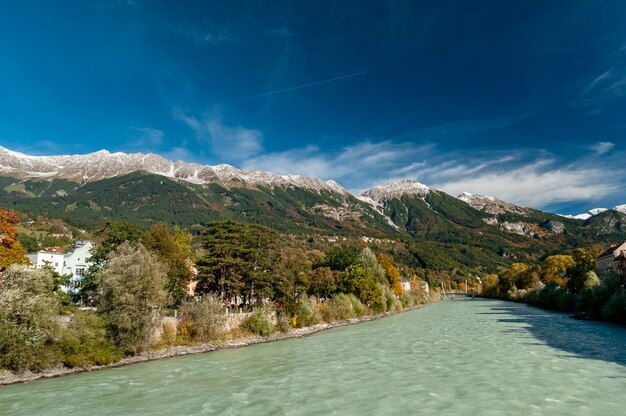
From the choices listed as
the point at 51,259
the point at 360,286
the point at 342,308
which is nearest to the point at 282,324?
the point at 342,308

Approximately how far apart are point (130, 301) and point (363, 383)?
70.3 ft

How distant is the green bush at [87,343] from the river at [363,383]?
1.96 metres

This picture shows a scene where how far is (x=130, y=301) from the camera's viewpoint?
109 feet

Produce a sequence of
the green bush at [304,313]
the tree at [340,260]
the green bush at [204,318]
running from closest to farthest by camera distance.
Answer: the green bush at [204,318] → the green bush at [304,313] → the tree at [340,260]

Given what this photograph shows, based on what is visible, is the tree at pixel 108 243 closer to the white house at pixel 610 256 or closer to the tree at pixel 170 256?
the tree at pixel 170 256

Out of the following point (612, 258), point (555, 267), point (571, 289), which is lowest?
Result: point (571, 289)

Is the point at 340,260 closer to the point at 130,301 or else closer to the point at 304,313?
the point at 304,313

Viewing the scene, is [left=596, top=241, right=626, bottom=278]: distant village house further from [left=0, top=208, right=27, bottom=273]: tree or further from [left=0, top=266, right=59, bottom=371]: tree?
[left=0, top=208, right=27, bottom=273]: tree

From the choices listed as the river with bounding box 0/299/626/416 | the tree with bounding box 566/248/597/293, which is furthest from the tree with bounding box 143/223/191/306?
the tree with bounding box 566/248/597/293

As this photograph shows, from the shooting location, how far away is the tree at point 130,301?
33031 millimetres

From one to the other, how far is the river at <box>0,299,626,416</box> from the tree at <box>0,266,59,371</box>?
8.50 ft

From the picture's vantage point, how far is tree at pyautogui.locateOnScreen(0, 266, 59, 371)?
26.7m

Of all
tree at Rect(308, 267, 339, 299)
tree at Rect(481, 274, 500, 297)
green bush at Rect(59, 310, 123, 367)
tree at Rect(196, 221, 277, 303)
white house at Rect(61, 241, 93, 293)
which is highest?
white house at Rect(61, 241, 93, 293)

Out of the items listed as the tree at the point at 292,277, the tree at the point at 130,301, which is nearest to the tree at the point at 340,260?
the tree at the point at 292,277
